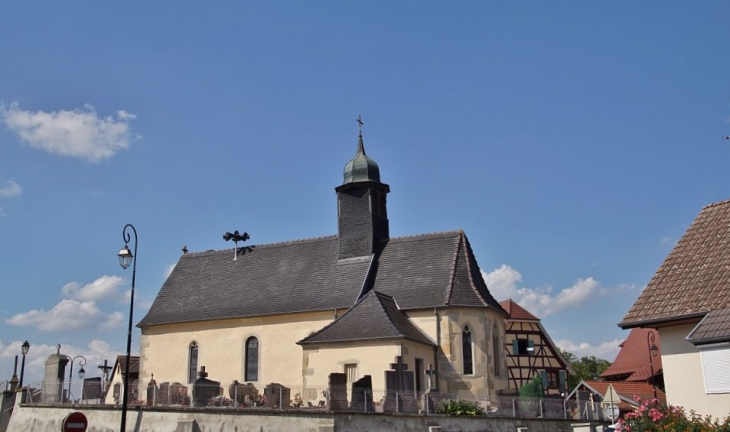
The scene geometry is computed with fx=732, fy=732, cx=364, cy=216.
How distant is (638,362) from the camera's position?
42.2 metres

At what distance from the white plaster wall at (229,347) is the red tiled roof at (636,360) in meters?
19.3

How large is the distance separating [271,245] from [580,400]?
17.5 meters

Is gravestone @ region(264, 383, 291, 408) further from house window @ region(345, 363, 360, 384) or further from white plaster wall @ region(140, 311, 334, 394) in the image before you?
white plaster wall @ region(140, 311, 334, 394)

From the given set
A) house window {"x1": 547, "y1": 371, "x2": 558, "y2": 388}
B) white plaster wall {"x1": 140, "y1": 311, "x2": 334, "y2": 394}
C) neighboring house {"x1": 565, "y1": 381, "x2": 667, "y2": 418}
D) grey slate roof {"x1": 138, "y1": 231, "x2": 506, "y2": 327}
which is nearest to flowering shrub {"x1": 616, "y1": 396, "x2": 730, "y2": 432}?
grey slate roof {"x1": 138, "y1": 231, "x2": 506, "y2": 327}

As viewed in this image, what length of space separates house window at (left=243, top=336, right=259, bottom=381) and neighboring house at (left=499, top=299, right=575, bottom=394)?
15879mm

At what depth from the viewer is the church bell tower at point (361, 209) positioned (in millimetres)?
34250

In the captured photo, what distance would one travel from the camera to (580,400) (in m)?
26.7

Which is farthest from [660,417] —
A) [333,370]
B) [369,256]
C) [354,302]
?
[369,256]

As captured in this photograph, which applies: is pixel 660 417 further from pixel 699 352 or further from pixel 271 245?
pixel 271 245

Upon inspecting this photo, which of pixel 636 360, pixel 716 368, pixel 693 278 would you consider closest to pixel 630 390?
pixel 636 360

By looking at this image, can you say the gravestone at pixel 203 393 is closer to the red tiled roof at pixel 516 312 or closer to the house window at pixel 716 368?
the house window at pixel 716 368

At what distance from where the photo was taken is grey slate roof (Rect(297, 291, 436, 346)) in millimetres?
26938

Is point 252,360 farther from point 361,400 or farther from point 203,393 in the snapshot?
point 361,400

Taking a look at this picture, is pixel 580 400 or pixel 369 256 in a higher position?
pixel 369 256
